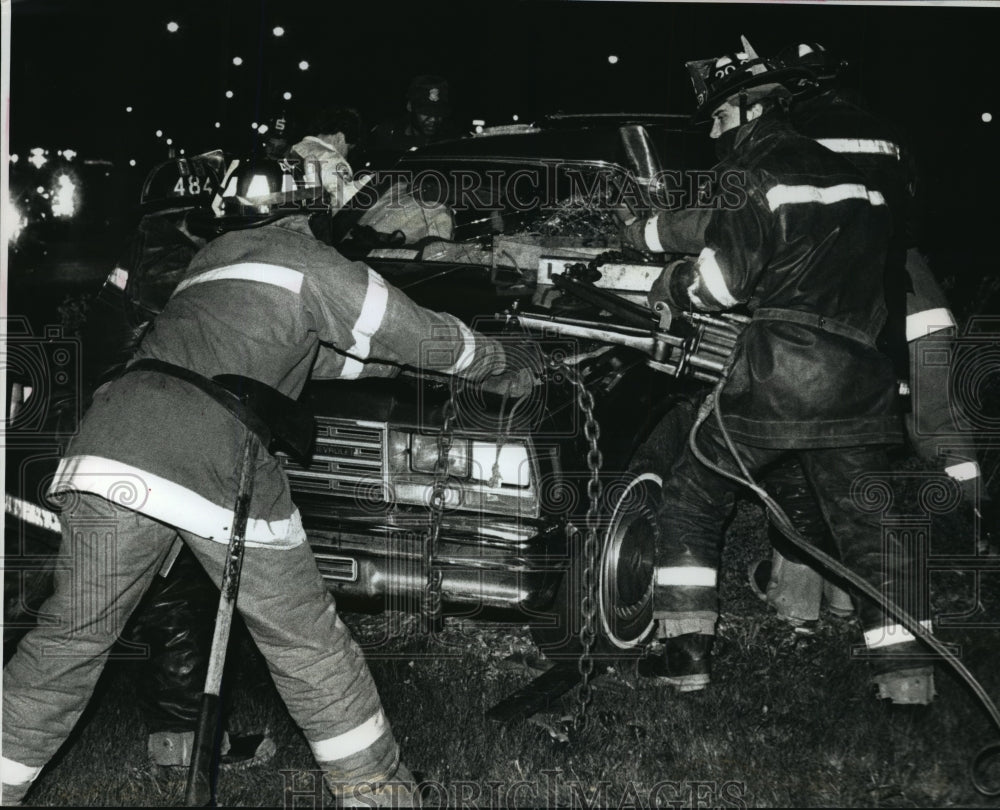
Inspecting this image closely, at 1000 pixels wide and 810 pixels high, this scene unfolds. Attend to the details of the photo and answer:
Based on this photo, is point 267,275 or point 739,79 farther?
point 739,79

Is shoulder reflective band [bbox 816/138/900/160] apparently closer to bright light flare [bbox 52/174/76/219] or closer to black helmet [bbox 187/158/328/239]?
black helmet [bbox 187/158/328/239]

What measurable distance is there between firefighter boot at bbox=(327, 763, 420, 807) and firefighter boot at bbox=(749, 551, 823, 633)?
203 centimetres

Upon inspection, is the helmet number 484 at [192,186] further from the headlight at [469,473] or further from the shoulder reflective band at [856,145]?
the shoulder reflective band at [856,145]

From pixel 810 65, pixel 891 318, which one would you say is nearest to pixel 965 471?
pixel 891 318

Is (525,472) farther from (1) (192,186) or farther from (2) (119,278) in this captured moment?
(1) (192,186)

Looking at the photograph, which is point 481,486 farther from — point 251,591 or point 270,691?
point 270,691

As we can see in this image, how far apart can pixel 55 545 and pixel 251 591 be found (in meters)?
1.49

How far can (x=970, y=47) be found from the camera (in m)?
6.01

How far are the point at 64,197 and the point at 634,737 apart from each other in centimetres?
2278

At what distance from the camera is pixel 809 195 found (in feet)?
10.5

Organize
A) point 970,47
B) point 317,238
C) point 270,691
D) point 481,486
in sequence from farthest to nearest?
point 970,47, point 270,691, point 481,486, point 317,238

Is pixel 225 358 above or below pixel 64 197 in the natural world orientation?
below

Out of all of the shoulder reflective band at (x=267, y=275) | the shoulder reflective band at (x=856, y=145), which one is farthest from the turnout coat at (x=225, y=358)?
the shoulder reflective band at (x=856, y=145)

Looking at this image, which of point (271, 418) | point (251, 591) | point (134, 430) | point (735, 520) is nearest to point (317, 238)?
point (271, 418)
